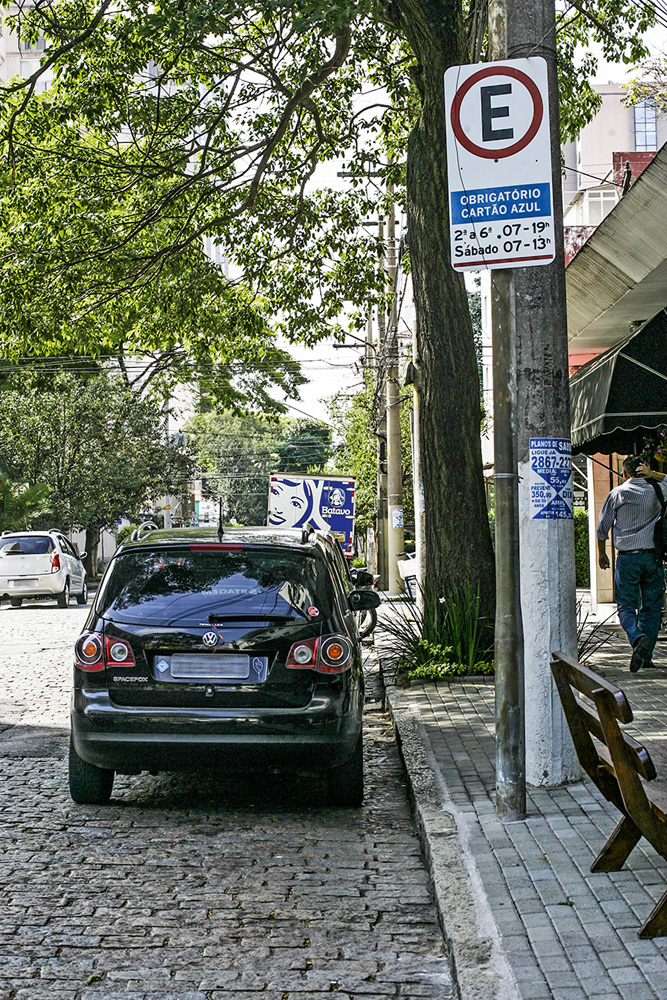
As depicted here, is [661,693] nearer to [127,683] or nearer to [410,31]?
[127,683]

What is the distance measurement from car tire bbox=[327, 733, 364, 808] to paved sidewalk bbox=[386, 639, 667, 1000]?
0.36m

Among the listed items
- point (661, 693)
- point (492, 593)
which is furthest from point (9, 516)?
point (661, 693)

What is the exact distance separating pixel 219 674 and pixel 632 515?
5.70 metres

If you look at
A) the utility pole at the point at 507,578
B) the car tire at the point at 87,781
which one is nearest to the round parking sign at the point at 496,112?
the utility pole at the point at 507,578

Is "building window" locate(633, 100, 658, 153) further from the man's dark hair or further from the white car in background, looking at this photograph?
the man's dark hair

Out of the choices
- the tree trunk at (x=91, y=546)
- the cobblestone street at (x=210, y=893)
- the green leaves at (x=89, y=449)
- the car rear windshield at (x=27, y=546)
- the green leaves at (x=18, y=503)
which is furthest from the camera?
the tree trunk at (x=91, y=546)

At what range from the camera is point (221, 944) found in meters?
4.36

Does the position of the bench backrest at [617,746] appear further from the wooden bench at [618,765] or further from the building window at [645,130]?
the building window at [645,130]

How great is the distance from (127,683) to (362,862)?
1.64 metres

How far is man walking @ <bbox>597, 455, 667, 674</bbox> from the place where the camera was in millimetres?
10539

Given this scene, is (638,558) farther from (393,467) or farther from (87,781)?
(393,467)

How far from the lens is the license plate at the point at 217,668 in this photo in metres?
6.13

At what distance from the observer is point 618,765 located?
4129 millimetres

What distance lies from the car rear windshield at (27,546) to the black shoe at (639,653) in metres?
19.9
